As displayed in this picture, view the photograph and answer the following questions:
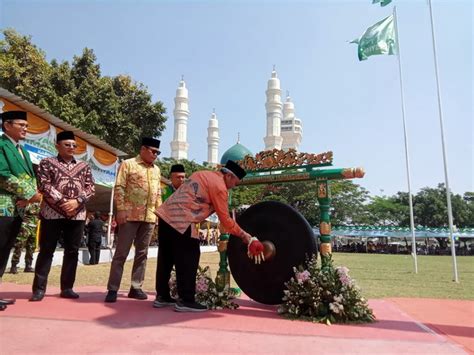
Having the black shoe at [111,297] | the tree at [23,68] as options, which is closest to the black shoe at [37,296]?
the black shoe at [111,297]

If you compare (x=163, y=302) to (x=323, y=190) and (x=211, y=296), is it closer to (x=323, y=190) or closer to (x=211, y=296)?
(x=211, y=296)

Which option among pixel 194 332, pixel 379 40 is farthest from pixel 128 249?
pixel 379 40

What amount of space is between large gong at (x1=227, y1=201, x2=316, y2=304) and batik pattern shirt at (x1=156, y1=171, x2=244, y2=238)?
731mm

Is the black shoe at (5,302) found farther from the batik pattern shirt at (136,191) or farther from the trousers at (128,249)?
the batik pattern shirt at (136,191)

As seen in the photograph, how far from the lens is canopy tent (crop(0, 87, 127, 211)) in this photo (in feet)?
34.8

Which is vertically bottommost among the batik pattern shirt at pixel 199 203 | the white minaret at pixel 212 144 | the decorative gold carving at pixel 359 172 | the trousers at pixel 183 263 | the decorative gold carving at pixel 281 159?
the trousers at pixel 183 263

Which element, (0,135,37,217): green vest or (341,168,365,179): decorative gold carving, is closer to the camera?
(0,135,37,217): green vest

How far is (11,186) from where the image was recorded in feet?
12.5

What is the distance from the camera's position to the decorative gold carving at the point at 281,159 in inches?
183

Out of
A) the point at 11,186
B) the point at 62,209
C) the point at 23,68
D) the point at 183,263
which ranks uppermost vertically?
the point at 23,68

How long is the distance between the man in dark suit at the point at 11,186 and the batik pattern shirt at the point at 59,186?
1.01 feet

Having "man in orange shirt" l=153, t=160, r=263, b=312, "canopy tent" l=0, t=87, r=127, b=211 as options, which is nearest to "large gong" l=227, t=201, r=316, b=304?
"man in orange shirt" l=153, t=160, r=263, b=312

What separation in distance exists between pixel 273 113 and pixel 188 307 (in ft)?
202

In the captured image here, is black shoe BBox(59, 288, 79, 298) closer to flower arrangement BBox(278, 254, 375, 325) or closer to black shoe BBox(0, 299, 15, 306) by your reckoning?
black shoe BBox(0, 299, 15, 306)
